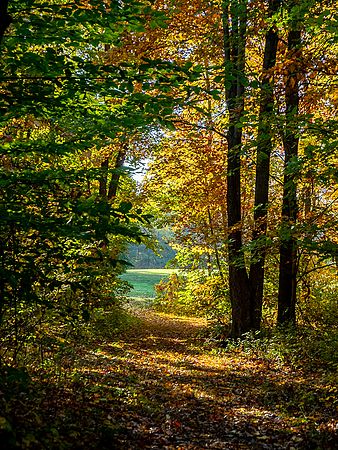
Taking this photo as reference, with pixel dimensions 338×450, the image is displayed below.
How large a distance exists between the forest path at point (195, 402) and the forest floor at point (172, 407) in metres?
0.01

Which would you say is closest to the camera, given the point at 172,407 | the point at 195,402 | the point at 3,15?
the point at 3,15

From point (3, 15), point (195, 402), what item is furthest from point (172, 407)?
point (3, 15)

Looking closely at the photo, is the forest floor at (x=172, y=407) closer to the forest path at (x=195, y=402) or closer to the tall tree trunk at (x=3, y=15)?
the forest path at (x=195, y=402)

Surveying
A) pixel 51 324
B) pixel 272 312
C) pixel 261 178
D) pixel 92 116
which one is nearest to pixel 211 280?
pixel 272 312

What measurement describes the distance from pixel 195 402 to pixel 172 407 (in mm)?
599

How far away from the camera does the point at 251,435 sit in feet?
20.2

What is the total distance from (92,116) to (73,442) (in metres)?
3.89

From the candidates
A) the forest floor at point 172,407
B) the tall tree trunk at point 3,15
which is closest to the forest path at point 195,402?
the forest floor at point 172,407

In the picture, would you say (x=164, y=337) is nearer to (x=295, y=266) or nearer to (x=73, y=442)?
(x=295, y=266)

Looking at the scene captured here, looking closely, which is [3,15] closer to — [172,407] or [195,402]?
[172,407]

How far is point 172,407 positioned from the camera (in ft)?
23.7

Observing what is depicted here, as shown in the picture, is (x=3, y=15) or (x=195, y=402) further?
(x=195, y=402)

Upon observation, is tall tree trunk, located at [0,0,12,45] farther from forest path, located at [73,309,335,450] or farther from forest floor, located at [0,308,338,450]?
forest path, located at [73,309,335,450]

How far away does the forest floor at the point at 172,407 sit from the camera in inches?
195
